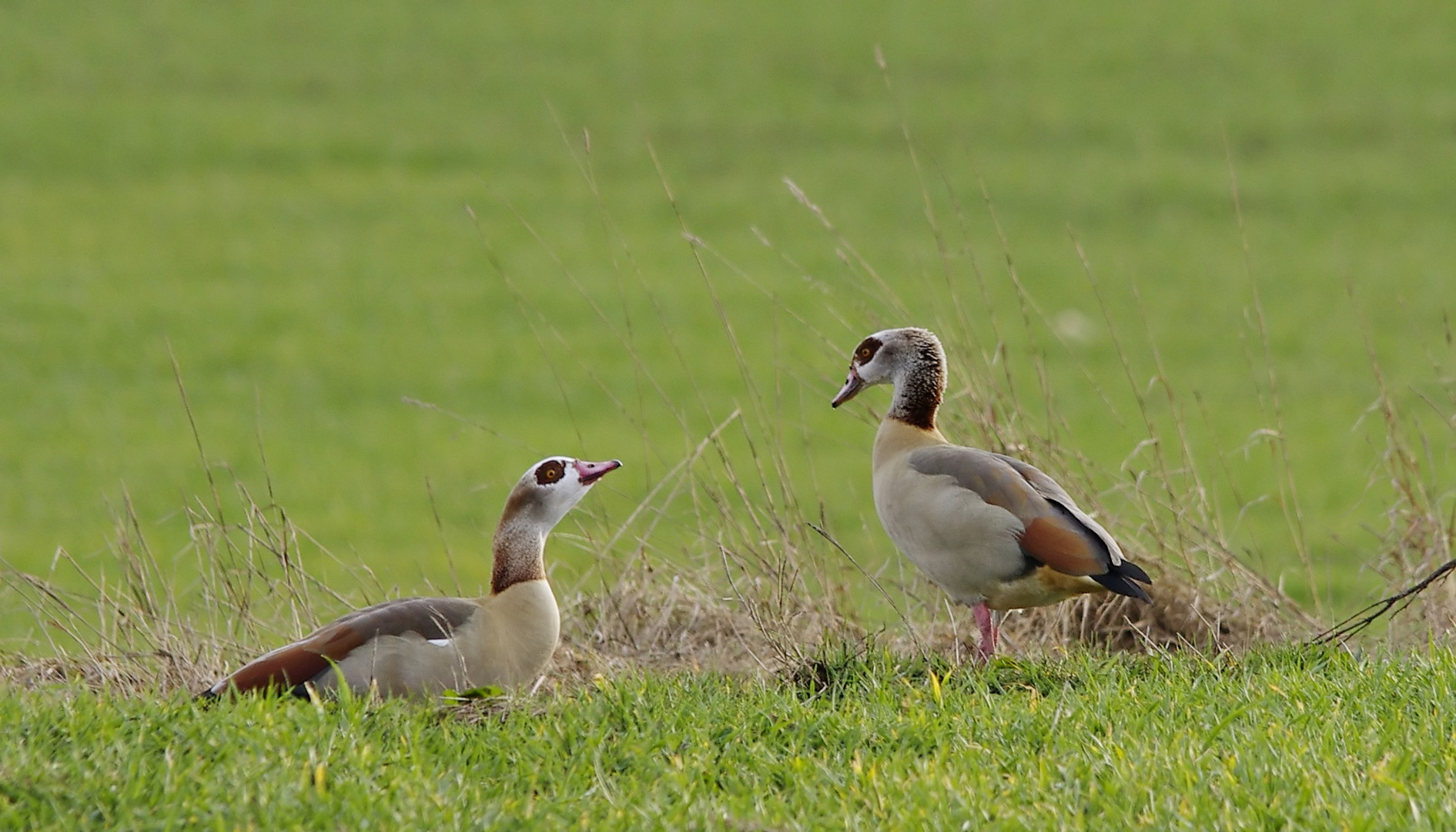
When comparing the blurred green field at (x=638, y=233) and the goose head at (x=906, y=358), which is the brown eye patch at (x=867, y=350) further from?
the blurred green field at (x=638, y=233)

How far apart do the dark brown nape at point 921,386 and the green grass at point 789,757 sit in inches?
43.7

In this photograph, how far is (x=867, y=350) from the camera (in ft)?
19.1

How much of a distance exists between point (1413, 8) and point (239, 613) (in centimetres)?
2909

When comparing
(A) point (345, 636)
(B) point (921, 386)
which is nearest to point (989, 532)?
(B) point (921, 386)

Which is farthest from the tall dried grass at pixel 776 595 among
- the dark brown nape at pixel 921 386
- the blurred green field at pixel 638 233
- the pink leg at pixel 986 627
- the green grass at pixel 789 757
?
the blurred green field at pixel 638 233

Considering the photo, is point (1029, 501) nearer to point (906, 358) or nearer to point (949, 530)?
point (949, 530)

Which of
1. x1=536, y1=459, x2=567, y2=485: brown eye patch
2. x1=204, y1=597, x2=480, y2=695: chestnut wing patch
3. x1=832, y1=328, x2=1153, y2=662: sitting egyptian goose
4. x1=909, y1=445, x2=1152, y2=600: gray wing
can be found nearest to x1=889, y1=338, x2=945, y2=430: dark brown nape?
x1=832, y1=328, x2=1153, y2=662: sitting egyptian goose

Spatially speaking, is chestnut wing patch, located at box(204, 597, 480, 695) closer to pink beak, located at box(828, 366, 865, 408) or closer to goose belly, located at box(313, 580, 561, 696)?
goose belly, located at box(313, 580, 561, 696)

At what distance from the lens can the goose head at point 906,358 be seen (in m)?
5.73

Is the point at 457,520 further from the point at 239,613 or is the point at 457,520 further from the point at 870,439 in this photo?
the point at 239,613

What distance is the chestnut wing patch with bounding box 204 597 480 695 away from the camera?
4.62m

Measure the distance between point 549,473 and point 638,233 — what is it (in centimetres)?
1567

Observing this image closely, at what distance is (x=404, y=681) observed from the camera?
4770mm

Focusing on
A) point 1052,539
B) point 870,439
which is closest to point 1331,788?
point 1052,539
